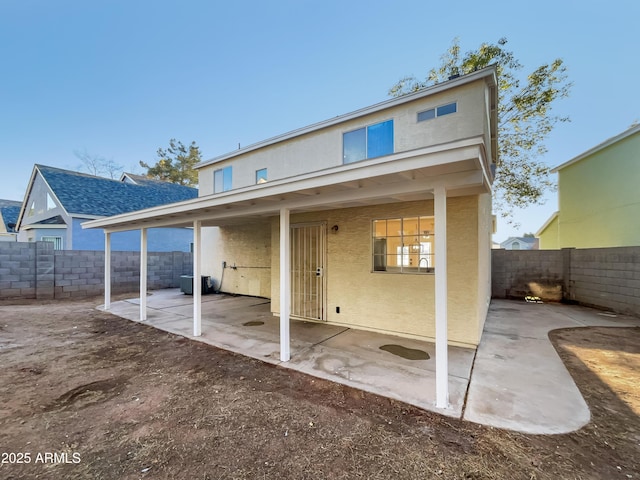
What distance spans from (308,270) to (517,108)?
47.3 feet

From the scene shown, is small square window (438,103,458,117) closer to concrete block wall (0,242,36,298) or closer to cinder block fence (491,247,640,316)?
cinder block fence (491,247,640,316)

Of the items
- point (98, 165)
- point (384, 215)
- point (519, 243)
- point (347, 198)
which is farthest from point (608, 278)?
point (98, 165)

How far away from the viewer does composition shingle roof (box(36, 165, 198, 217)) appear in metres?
12.9

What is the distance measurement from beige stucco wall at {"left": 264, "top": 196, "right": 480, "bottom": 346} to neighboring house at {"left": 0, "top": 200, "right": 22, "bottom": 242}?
22.6 m

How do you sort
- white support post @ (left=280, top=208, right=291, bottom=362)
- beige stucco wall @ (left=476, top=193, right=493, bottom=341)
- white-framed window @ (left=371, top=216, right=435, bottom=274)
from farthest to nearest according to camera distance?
white-framed window @ (left=371, top=216, right=435, bottom=274)
beige stucco wall @ (left=476, top=193, right=493, bottom=341)
white support post @ (left=280, top=208, right=291, bottom=362)

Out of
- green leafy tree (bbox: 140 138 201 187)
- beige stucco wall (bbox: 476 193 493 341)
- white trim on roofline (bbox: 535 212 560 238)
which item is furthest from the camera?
green leafy tree (bbox: 140 138 201 187)

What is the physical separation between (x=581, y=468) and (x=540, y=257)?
383 inches

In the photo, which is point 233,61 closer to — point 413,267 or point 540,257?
point 413,267

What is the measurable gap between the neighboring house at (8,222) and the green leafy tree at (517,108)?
26.2 m

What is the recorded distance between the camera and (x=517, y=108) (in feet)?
44.5

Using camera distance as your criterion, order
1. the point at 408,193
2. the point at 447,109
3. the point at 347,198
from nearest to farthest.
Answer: the point at 408,193
the point at 347,198
the point at 447,109

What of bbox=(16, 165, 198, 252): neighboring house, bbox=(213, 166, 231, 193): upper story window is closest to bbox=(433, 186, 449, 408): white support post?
bbox=(213, 166, 231, 193): upper story window

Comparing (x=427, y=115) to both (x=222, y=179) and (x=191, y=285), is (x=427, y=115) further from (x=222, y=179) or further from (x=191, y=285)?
(x=191, y=285)

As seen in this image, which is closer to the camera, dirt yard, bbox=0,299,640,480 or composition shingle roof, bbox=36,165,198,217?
dirt yard, bbox=0,299,640,480
